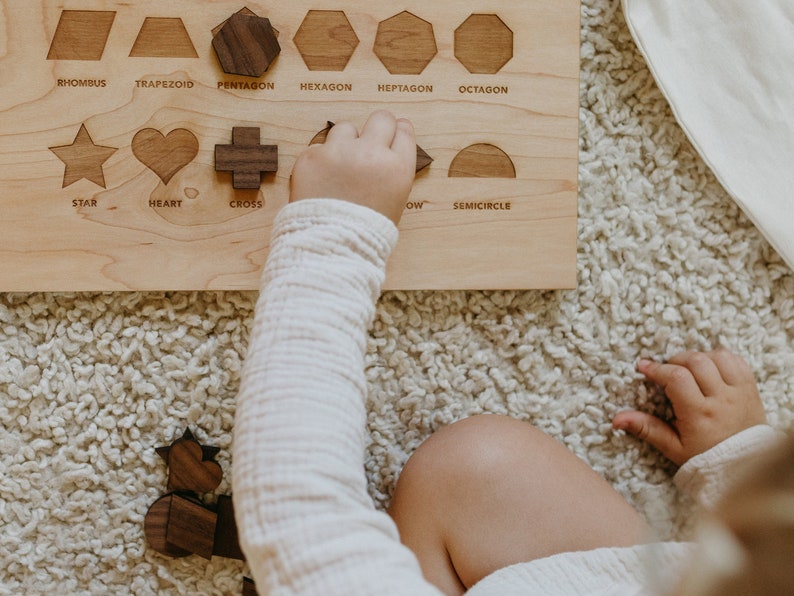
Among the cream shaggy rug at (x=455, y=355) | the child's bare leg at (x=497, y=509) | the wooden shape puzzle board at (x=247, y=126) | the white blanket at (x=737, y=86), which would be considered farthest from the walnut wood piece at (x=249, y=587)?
the white blanket at (x=737, y=86)

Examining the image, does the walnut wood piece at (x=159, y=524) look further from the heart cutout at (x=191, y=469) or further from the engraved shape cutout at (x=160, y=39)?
the engraved shape cutout at (x=160, y=39)

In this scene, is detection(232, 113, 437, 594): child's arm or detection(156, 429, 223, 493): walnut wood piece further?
detection(156, 429, 223, 493): walnut wood piece

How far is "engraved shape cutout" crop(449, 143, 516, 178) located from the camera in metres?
0.68

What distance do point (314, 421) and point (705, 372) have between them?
416mm

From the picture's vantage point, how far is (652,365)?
0.72m

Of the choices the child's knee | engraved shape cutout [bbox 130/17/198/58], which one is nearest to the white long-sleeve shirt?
the child's knee

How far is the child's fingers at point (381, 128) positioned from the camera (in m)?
0.61

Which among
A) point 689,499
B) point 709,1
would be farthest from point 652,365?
point 709,1

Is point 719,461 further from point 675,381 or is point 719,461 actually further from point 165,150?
point 165,150

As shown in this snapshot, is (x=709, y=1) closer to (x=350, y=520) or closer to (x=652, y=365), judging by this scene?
(x=652, y=365)

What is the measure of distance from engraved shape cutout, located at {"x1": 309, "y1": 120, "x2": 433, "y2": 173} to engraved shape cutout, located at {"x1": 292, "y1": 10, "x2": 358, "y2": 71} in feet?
0.19

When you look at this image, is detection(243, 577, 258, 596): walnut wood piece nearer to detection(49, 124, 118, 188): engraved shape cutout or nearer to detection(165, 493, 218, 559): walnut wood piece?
detection(165, 493, 218, 559): walnut wood piece

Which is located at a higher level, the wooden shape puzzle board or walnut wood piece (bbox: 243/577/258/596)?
the wooden shape puzzle board

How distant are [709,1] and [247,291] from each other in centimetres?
52
